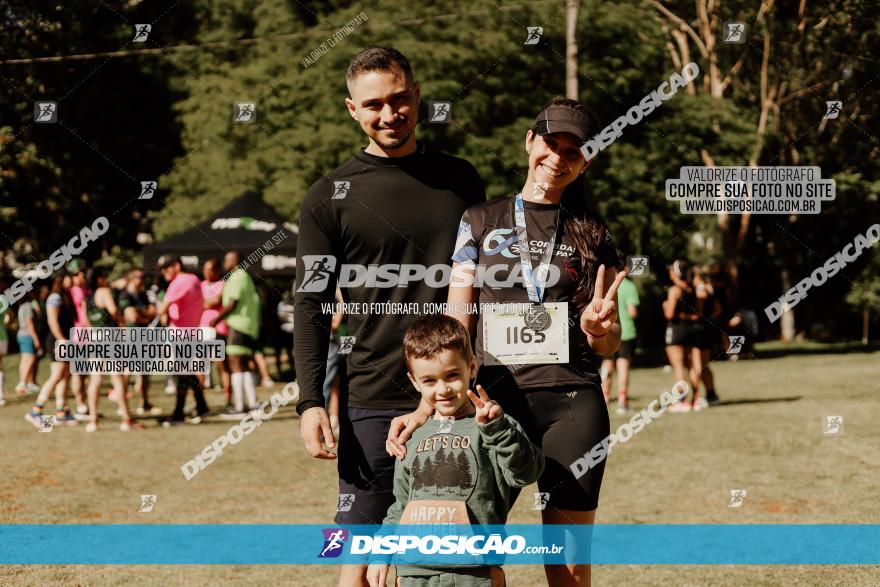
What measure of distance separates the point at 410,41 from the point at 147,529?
17.1 meters

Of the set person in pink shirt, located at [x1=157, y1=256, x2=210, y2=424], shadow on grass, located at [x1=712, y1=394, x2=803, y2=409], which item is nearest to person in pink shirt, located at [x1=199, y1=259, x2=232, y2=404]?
person in pink shirt, located at [x1=157, y1=256, x2=210, y2=424]

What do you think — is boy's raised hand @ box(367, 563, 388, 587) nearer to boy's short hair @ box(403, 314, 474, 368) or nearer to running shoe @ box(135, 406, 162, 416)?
boy's short hair @ box(403, 314, 474, 368)

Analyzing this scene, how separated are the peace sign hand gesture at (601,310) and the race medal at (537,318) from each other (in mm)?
132

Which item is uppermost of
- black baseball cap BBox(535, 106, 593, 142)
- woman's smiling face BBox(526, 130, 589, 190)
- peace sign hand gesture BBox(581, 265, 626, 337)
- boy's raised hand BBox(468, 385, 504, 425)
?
black baseball cap BBox(535, 106, 593, 142)

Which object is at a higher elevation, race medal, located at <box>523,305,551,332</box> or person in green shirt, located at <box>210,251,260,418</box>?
race medal, located at <box>523,305,551,332</box>

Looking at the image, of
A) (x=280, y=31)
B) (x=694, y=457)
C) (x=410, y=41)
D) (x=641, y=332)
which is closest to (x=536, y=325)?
(x=694, y=457)

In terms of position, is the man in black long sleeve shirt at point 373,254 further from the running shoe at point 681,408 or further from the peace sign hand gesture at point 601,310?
the running shoe at point 681,408

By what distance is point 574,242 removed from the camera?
12.3 feet

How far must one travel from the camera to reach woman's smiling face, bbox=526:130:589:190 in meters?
3.72

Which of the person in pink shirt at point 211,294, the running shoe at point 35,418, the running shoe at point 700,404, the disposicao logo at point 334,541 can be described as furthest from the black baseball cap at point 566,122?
the running shoe at point 700,404

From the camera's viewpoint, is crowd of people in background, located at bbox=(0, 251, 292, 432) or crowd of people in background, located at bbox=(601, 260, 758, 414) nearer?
crowd of people in background, located at bbox=(0, 251, 292, 432)

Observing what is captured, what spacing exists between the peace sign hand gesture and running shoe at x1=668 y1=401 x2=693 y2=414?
35.6ft

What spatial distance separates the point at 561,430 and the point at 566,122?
1.14m

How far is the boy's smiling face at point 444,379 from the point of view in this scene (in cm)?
354
